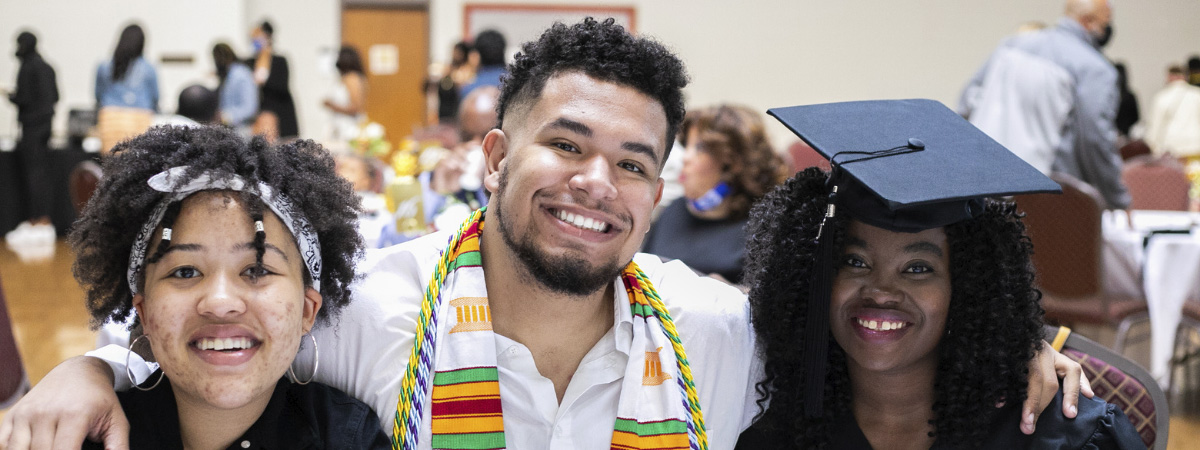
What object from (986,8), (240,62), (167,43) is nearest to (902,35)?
(986,8)

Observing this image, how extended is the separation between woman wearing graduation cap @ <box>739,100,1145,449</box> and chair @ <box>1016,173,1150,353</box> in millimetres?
2202

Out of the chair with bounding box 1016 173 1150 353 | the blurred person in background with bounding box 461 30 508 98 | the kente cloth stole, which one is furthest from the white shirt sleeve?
the blurred person in background with bounding box 461 30 508 98

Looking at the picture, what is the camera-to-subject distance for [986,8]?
11.5 metres

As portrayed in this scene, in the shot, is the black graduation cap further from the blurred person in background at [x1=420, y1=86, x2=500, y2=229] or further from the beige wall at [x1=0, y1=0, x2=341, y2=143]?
the beige wall at [x1=0, y1=0, x2=341, y2=143]

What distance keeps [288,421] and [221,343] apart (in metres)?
0.23

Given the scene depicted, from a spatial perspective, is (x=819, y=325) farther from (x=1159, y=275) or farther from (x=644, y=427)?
(x=1159, y=275)

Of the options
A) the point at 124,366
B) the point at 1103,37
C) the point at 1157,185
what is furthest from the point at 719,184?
the point at 1157,185

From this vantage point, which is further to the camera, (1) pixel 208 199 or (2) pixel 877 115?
(2) pixel 877 115

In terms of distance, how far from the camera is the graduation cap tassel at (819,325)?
1720mm

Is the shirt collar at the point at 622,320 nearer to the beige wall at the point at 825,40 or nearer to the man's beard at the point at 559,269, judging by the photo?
the man's beard at the point at 559,269

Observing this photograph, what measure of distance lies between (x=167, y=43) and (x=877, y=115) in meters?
10.6

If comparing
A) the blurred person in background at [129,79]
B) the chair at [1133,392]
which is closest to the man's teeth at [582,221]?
the chair at [1133,392]

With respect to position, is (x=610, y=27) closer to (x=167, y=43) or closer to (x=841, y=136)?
(x=841, y=136)

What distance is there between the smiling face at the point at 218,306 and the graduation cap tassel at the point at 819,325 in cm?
93
